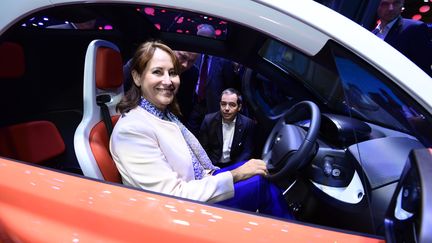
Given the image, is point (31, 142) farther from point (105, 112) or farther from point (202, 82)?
point (202, 82)

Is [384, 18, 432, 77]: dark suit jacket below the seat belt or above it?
above

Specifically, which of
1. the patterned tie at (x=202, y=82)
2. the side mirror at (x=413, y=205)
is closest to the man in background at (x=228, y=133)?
the patterned tie at (x=202, y=82)

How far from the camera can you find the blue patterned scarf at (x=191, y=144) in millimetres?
1448

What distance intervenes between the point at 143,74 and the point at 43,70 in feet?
2.18

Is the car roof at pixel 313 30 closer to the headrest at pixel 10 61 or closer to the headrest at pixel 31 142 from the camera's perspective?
the headrest at pixel 10 61

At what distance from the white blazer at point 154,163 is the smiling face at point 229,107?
1.33 metres

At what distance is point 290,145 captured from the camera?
1501mm

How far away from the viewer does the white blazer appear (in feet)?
3.63

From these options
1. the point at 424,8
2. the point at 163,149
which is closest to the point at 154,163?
the point at 163,149

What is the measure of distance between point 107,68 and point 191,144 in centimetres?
52

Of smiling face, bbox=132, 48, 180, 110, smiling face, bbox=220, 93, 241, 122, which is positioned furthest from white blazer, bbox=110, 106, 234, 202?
smiling face, bbox=220, 93, 241, 122

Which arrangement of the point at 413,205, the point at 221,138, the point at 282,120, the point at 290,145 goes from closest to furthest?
the point at 413,205, the point at 290,145, the point at 282,120, the point at 221,138

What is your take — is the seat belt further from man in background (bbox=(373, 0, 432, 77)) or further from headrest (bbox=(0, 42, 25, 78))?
man in background (bbox=(373, 0, 432, 77))

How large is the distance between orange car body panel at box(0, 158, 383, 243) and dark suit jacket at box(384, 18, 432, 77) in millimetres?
2105
